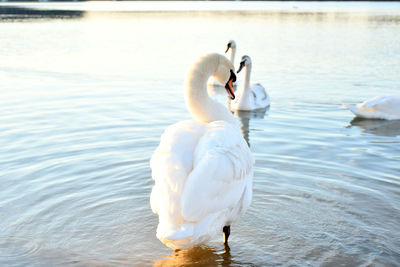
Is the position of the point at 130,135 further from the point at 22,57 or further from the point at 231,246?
the point at 22,57

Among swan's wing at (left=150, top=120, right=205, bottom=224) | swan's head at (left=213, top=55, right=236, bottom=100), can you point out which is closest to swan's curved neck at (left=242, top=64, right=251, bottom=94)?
swan's head at (left=213, top=55, right=236, bottom=100)

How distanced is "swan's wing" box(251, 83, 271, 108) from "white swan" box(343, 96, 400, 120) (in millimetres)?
1882

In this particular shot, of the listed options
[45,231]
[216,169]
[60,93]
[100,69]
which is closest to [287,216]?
[216,169]

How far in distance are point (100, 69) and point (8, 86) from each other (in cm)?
357

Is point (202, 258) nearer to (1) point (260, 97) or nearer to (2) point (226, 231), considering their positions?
(2) point (226, 231)

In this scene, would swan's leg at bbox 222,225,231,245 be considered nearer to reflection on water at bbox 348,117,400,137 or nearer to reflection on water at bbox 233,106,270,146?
reflection on water at bbox 233,106,270,146

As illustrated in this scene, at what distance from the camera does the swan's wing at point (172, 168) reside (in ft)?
12.9

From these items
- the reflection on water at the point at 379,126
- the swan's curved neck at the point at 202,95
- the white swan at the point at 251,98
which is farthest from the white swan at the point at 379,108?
the swan's curved neck at the point at 202,95

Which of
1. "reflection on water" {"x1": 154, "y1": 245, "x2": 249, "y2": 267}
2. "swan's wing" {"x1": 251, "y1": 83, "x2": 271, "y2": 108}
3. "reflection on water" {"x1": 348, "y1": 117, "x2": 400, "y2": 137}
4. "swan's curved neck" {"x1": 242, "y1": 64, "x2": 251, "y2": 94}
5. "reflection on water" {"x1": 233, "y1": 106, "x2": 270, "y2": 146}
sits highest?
"swan's curved neck" {"x1": 242, "y1": 64, "x2": 251, "y2": 94}

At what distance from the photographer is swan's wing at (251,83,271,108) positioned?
1133cm

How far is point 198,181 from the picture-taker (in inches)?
152

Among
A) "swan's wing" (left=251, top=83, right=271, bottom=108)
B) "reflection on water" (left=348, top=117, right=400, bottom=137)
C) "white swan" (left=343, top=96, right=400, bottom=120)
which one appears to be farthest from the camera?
"swan's wing" (left=251, top=83, right=271, bottom=108)

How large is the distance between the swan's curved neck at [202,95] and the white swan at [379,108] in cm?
584

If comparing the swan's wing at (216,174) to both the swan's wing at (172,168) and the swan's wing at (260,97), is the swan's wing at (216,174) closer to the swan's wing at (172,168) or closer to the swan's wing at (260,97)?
the swan's wing at (172,168)
